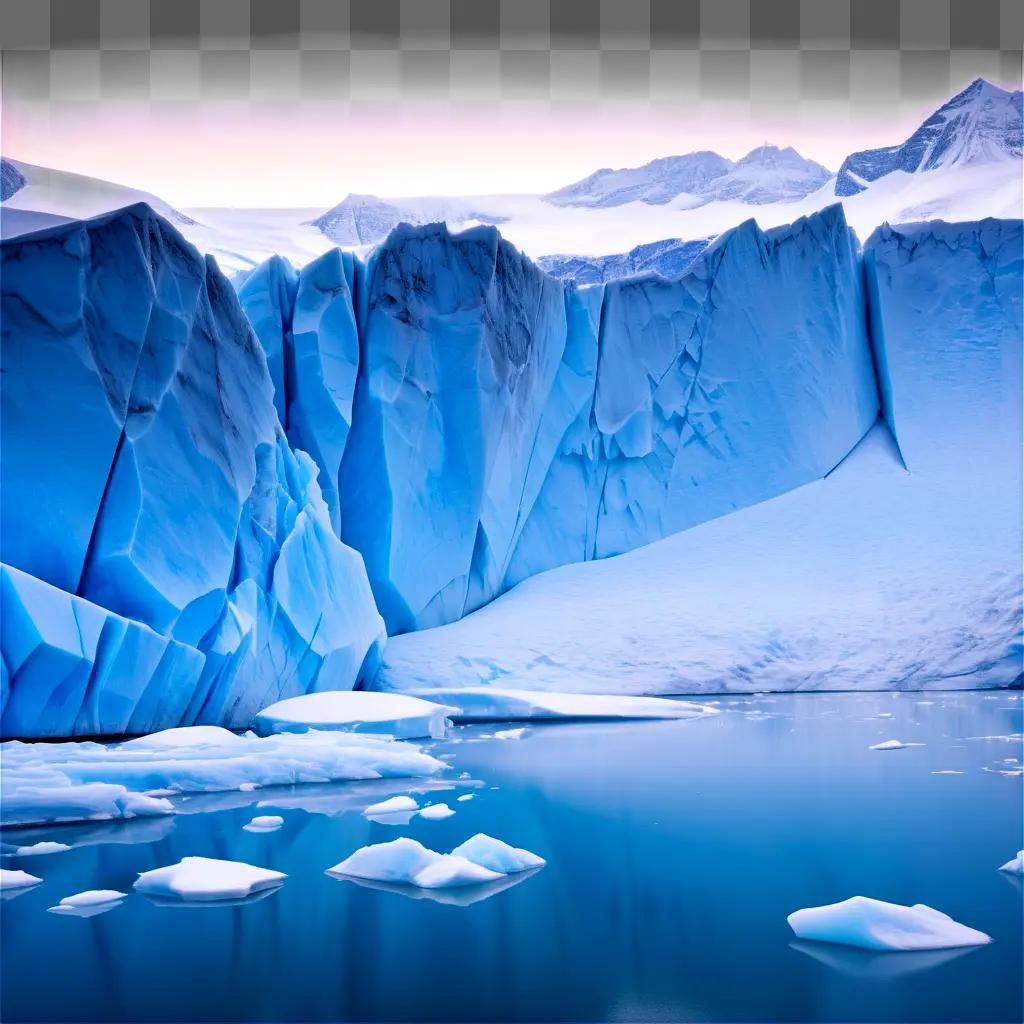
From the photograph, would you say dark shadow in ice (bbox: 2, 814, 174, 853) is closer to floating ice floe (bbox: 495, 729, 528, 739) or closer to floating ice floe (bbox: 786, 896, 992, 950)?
floating ice floe (bbox: 786, 896, 992, 950)

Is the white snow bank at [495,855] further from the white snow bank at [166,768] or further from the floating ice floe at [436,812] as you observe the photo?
the white snow bank at [166,768]

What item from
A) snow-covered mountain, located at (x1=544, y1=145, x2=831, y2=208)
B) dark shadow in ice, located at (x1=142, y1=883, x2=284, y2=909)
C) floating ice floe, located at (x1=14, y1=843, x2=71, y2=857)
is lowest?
floating ice floe, located at (x1=14, y1=843, x2=71, y2=857)

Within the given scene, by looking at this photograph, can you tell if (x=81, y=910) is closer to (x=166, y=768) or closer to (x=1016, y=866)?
(x=166, y=768)

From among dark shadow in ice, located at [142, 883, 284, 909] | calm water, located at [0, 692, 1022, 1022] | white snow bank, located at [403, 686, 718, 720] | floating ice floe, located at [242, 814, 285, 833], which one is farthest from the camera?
white snow bank, located at [403, 686, 718, 720]

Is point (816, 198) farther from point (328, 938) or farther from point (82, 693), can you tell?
point (328, 938)

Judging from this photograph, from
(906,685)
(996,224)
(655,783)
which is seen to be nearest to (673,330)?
(996,224)

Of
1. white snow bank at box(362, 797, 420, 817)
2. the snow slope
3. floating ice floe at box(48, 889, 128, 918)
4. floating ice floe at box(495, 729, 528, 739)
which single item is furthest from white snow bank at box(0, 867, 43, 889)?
the snow slope

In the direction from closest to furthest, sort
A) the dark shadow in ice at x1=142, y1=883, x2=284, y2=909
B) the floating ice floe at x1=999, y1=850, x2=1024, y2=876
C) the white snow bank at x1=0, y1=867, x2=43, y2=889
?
1. the dark shadow in ice at x1=142, y1=883, x2=284, y2=909
2. the white snow bank at x1=0, y1=867, x2=43, y2=889
3. the floating ice floe at x1=999, y1=850, x2=1024, y2=876

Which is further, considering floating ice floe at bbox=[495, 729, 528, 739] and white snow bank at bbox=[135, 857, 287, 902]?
floating ice floe at bbox=[495, 729, 528, 739]

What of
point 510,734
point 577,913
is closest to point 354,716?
point 510,734
